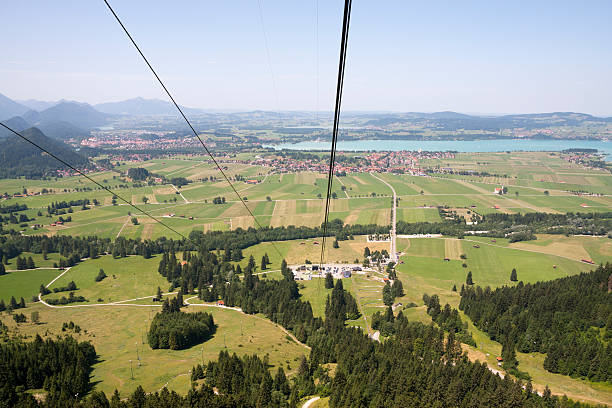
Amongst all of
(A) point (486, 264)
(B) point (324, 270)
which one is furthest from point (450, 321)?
(A) point (486, 264)

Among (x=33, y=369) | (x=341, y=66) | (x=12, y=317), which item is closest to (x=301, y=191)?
(x=12, y=317)

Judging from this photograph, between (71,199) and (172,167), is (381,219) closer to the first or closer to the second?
(71,199)

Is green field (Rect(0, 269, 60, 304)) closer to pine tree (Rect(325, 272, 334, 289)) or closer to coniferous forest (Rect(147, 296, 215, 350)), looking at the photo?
coniferous forest (Rect(147, 296, 215, 350))

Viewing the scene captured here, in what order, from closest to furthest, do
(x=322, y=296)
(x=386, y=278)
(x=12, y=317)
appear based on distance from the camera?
(x=12, y=317)
(x=322, y=296)
(x=386, y=278)

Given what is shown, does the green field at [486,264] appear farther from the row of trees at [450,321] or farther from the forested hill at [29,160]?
the forested hill at [29,160]

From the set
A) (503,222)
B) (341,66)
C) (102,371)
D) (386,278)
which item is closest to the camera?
(341,66)

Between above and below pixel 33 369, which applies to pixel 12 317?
below
